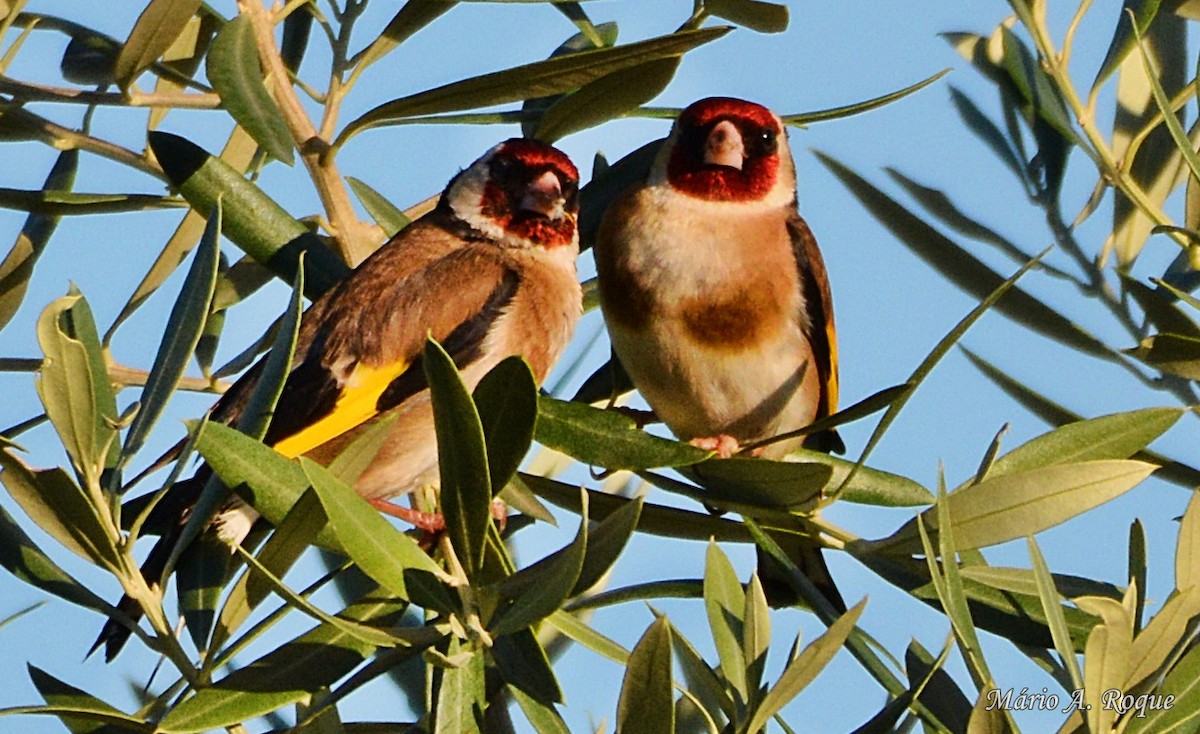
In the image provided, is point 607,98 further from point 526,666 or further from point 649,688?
point 649,688

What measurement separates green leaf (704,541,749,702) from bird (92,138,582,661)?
44.0 inches

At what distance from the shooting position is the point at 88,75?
3113 millimetres

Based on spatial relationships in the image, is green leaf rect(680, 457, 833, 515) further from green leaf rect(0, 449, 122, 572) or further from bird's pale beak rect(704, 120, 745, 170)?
bird's pale beak rect(704, 120, 745, 170)

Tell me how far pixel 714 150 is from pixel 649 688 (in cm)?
201

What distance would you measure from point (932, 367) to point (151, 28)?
4.61 ft

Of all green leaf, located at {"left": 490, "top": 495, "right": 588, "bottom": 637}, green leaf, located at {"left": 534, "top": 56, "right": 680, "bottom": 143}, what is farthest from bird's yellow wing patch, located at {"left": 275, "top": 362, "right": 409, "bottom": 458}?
green leaf, located at {"left": 490, "top": 495, "right": 588, "bottom": 637}

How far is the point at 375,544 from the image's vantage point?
6.09 feet

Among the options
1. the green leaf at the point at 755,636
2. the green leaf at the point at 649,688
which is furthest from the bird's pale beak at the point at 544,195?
the green leaf at the point at 649,688

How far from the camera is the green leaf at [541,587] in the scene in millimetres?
1713

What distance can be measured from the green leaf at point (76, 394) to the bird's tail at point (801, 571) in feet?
A: 4.18

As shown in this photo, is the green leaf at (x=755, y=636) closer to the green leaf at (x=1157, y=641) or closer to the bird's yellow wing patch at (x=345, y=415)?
the green leaf at (x=1157, y=641)

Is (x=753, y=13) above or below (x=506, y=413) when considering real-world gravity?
above

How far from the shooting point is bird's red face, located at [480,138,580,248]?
3752mm

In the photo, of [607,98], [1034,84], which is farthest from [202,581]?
[1034,84]
